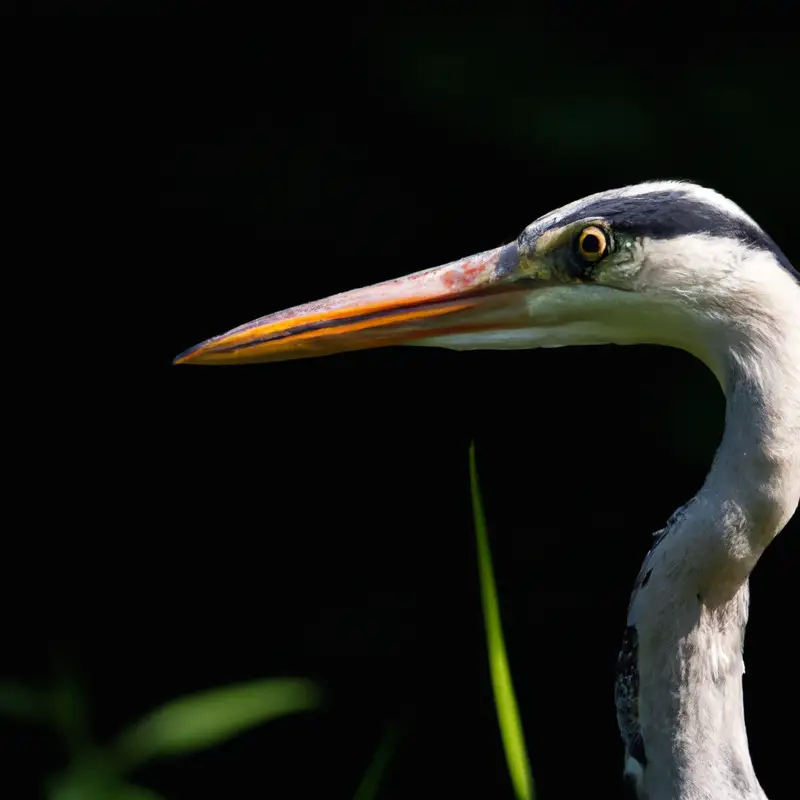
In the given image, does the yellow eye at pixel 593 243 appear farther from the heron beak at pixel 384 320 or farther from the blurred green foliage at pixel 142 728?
the blurred green foliage at pixel 142 728

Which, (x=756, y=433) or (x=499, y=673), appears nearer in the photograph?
(x=756, y=433)

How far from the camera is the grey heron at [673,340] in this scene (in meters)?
1.34

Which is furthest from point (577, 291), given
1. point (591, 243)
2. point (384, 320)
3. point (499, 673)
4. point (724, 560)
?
point (499, 673)

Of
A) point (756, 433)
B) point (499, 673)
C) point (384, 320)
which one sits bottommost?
point (499, 673)

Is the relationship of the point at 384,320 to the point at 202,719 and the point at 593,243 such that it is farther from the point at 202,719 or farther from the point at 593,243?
the point at 202,719

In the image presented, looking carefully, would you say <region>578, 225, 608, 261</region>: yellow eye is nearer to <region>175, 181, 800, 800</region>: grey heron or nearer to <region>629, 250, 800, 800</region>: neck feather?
<region>175, 181, 800, 800</region>: grey heron

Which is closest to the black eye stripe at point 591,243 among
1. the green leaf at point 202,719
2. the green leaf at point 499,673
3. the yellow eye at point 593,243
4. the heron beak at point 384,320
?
the yellow eye at point 593,243

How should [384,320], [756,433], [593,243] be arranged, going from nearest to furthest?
[756,433]
[593,243]
[384,320]

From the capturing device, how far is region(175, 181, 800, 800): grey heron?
1336 millimetres

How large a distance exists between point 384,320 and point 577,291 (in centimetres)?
27

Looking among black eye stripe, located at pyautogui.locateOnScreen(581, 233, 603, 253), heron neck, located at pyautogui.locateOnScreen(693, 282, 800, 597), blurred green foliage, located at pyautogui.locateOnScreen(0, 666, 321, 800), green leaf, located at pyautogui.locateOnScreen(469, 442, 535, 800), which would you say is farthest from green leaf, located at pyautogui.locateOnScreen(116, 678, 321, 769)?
black eye stripe, located at pyautogui.locateOnScreen(581, 233, 603, 253)

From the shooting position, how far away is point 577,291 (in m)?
1.48

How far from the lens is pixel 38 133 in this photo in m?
2.62

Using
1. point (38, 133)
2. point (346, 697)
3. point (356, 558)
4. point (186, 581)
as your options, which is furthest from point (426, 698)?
point (38, 133)
